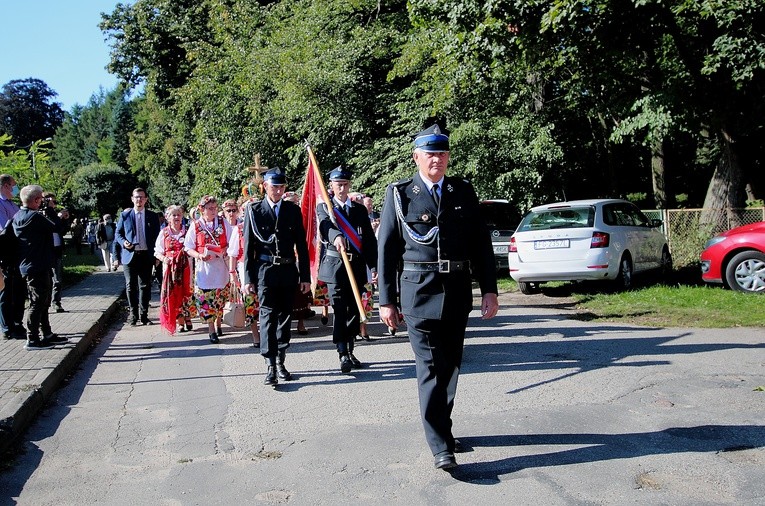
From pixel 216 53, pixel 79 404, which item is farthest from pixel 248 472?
pixel 216 53

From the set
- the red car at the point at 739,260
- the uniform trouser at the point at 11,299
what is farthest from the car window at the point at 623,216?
the uniform trouser at the point at 11,299

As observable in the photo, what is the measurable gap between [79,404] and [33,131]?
105 meters

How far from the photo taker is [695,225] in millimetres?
17219

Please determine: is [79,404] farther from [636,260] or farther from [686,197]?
[686,197]

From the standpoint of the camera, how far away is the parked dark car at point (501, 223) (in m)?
16.4

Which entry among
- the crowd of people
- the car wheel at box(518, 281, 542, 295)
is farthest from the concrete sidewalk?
the car wheel at box(518, 281, 542, 295)

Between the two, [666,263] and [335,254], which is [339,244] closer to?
[335,254]

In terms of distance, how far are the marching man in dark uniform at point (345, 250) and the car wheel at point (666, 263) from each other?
9135mm

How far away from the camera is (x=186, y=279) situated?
11320mm

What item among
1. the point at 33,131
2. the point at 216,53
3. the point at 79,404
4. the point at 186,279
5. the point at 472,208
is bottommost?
the point at 79,404

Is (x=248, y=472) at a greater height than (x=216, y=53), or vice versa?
(x=216, y=53)

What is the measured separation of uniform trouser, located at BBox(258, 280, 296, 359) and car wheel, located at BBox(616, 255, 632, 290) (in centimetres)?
782

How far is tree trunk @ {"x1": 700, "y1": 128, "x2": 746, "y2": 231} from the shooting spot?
16.7 metres

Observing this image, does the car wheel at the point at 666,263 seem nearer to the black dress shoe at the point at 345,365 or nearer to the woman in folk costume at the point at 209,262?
the woman in folk costume at the point at 209,262
